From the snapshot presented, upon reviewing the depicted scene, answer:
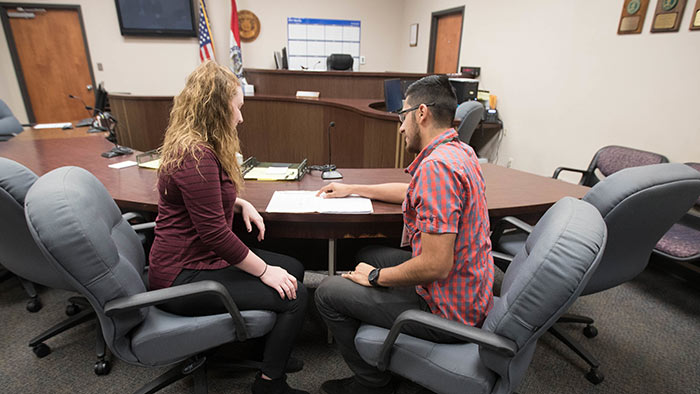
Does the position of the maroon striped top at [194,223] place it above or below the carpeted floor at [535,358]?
above

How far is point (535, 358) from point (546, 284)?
1071mm

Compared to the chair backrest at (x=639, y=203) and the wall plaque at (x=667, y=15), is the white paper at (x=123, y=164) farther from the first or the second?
the wall plaque at (x=667, y=15)

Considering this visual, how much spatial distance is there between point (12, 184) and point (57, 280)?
1.30 ft

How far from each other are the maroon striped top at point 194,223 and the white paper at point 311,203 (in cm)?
21

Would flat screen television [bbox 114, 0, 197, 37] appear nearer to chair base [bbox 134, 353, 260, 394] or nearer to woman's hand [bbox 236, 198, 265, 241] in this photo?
woman's hand [bbox 236, 198, 265, 241]

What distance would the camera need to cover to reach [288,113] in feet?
13.2

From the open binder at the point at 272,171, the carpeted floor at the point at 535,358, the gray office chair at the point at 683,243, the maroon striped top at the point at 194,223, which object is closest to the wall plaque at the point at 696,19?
the gray office chair at the point at 683,243

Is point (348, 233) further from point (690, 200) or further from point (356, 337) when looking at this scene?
point (690, 200)

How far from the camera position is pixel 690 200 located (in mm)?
1230

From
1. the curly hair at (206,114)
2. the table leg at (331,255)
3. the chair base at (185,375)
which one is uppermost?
the curly hair at (206,114)

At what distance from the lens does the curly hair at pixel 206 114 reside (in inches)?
43.8

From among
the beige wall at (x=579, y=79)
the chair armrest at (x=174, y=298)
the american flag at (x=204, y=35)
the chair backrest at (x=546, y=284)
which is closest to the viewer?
the chair backrest at (x=546, y=284)

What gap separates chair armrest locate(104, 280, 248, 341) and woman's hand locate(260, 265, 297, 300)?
0.14 meters

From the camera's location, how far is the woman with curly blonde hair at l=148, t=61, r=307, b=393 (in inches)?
41.5
